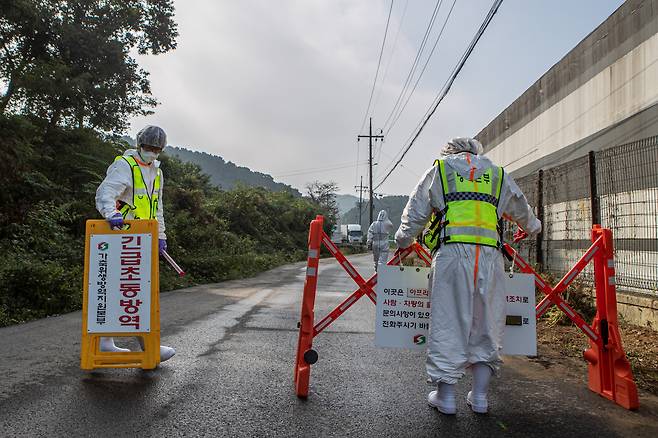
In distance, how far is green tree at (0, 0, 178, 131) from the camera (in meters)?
16.0

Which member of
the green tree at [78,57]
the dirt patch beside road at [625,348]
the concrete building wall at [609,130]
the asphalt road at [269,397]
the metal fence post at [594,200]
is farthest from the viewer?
the green tree at [78,57]

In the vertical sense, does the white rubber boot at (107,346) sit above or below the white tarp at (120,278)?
below

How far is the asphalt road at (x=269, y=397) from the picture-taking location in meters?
3.05

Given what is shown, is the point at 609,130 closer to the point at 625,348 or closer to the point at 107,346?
the point at 625,348

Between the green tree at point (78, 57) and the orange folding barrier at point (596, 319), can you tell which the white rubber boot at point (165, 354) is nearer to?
the orange folding barrier at point (596, 319)

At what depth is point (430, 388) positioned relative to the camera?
4012 mm

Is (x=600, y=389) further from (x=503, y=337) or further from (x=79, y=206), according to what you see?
(x=79, y=206)

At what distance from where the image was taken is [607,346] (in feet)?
12.5

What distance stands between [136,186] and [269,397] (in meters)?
2.15

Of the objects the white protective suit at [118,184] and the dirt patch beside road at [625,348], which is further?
the dirt patch beside road at [625,348]

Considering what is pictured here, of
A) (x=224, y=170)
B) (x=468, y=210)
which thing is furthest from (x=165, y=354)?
(x=224, y=170)

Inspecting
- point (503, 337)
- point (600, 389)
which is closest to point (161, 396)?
point (503, 337)

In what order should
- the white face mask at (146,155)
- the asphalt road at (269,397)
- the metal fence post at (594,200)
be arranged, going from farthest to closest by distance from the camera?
the metal fence post at (594,200), the white face mask at (146,155), the asphalt road at (269,397)

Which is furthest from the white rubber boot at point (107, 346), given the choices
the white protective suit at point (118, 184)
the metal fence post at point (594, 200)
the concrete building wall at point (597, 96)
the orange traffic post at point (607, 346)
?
the concrete building wall at point (597, 96)
